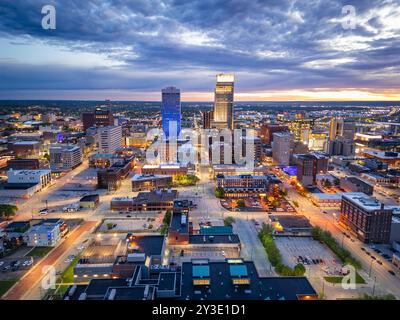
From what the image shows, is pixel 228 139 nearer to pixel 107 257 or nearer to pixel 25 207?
pixel 25 207

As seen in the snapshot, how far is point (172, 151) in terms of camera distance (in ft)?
82.0

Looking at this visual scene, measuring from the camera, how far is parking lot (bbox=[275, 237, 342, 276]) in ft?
31.6

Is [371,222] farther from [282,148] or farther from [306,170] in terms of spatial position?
[282,148]

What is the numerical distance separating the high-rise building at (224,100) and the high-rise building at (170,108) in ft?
14.5

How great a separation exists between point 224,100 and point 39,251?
27128 mm

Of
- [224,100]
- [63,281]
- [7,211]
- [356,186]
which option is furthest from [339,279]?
[224,100]

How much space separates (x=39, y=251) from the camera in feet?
35.1

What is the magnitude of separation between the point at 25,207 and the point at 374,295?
51.5 feet

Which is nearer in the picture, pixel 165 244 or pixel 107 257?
pixel 107 257

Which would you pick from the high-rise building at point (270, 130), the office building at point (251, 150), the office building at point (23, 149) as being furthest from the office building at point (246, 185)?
the office building at point (23, 149)

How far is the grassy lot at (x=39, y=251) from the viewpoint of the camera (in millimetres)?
10453

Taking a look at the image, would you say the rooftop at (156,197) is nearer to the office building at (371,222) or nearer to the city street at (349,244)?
the city street at (349,244)

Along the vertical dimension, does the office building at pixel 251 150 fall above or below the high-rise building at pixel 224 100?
below
